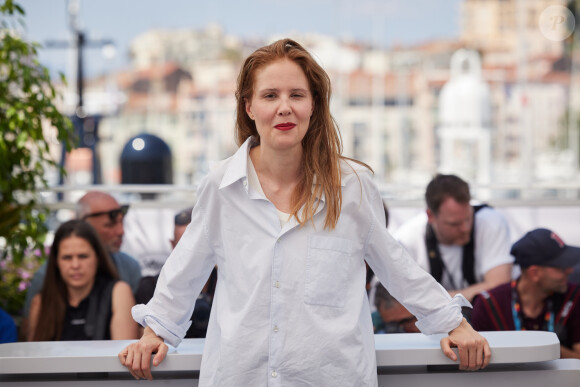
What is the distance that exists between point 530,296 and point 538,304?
0.05 meters

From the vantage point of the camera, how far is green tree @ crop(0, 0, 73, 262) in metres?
4.52

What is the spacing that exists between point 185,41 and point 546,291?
234 ft

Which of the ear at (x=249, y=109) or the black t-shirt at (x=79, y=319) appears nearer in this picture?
the ear at (x=249, y=109)

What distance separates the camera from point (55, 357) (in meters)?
2.18

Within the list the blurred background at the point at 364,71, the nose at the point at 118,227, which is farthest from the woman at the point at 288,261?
the blurred background at the point at 364,71

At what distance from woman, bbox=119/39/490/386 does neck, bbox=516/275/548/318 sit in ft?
4.90

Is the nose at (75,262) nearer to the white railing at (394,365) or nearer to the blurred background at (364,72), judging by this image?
the white railing at (394,365)

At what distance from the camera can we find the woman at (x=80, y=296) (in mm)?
3445

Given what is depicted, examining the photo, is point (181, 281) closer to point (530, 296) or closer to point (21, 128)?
point (530, 296)

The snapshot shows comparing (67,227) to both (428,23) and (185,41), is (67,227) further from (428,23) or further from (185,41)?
(185,41)

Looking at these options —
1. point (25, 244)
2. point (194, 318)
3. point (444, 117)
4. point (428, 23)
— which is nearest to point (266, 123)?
point (194, 318)

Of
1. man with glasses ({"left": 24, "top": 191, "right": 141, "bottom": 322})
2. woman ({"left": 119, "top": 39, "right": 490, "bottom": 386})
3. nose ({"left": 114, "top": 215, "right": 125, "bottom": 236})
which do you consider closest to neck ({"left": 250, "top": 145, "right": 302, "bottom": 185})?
woman ({"left": 119, "top": 39, "right": 490, "bottom": 386})

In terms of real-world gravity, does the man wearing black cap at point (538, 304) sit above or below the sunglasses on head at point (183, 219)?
below

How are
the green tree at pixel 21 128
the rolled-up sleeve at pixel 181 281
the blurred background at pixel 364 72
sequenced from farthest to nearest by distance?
the blurred background at pixel 364 72
the green tree at pixel 21 128
the rolled-up sleeve at pixel 181 281
